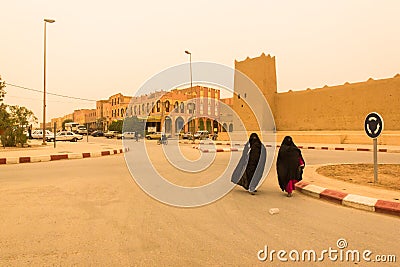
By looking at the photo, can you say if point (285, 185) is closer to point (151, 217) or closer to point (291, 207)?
point (291, 207)

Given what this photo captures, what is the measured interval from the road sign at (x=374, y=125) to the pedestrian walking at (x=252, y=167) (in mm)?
2700

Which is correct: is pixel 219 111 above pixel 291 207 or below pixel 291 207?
above

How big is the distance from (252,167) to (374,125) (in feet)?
10.3

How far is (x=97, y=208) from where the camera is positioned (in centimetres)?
501

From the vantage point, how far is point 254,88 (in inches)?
1399

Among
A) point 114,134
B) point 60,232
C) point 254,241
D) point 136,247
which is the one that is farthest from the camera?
point 114,134

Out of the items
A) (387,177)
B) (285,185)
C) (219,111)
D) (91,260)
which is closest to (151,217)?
(91,260)

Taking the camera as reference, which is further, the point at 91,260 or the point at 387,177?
the point at 387,177

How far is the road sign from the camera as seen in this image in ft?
23.0

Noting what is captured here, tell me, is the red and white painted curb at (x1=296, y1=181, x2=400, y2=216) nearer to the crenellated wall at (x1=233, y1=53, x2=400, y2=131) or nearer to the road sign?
the road sign

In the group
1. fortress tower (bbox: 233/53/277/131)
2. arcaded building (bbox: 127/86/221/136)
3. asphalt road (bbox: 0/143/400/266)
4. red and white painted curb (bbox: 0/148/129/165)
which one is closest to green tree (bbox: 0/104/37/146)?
red and white painted curb (bbox: 0/148/129/165)

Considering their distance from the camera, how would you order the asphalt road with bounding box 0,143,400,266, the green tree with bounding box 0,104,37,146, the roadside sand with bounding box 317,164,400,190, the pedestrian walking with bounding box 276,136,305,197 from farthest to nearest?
the green tree with bounding box 0,104,37,146 → the roadside sand with bounding box 317,164,400,190 → the pedestrian walking with bounding box 276,136,305,197 → the asphalt road with bounding box 0,143,400,266

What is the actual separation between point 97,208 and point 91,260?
6.92ft

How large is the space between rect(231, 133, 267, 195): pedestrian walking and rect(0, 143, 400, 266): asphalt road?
1.07 feet
